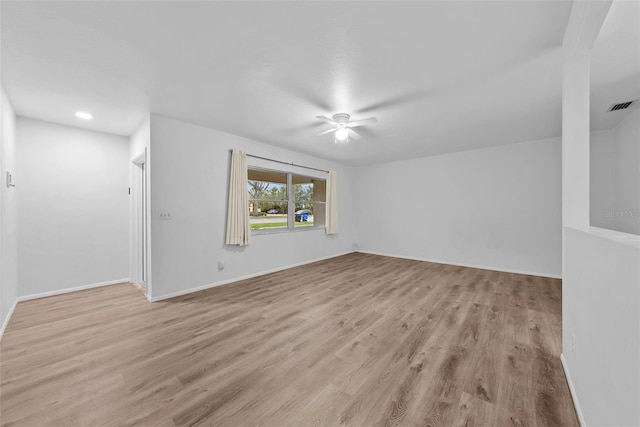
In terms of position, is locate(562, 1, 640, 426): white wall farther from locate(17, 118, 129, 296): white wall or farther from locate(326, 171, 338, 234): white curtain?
locate(17, 118, 129, 296): white wall

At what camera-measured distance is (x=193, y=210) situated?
3691mm

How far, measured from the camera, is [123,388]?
A: 5.47 ft

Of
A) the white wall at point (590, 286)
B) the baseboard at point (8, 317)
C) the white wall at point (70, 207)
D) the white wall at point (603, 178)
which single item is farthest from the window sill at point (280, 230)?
the white wall at point (603, 178)

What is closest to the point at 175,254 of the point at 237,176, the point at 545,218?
the point at 237,176

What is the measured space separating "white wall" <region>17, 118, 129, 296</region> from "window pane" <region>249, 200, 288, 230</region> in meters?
2.07

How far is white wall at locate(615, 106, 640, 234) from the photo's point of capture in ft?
10.8

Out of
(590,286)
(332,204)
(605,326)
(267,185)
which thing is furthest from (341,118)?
(332,204)

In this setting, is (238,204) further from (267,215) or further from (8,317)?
(8,317)

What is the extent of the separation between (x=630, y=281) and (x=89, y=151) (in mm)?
5679

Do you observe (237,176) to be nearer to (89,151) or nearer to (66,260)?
(89,151)

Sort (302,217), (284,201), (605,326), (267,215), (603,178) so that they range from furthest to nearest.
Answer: (302,217), (284,201), (267,215), (603,178), (605,326)

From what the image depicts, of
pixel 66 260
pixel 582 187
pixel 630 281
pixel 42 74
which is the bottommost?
pixel 66 260

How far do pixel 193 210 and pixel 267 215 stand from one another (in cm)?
150

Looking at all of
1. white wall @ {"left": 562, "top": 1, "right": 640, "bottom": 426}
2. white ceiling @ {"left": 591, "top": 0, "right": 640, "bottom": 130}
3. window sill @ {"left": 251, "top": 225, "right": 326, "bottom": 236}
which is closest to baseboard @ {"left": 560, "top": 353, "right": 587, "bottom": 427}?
white wall @ {"left": 562, "top": 1, "right": 640, "bottom": 426}
